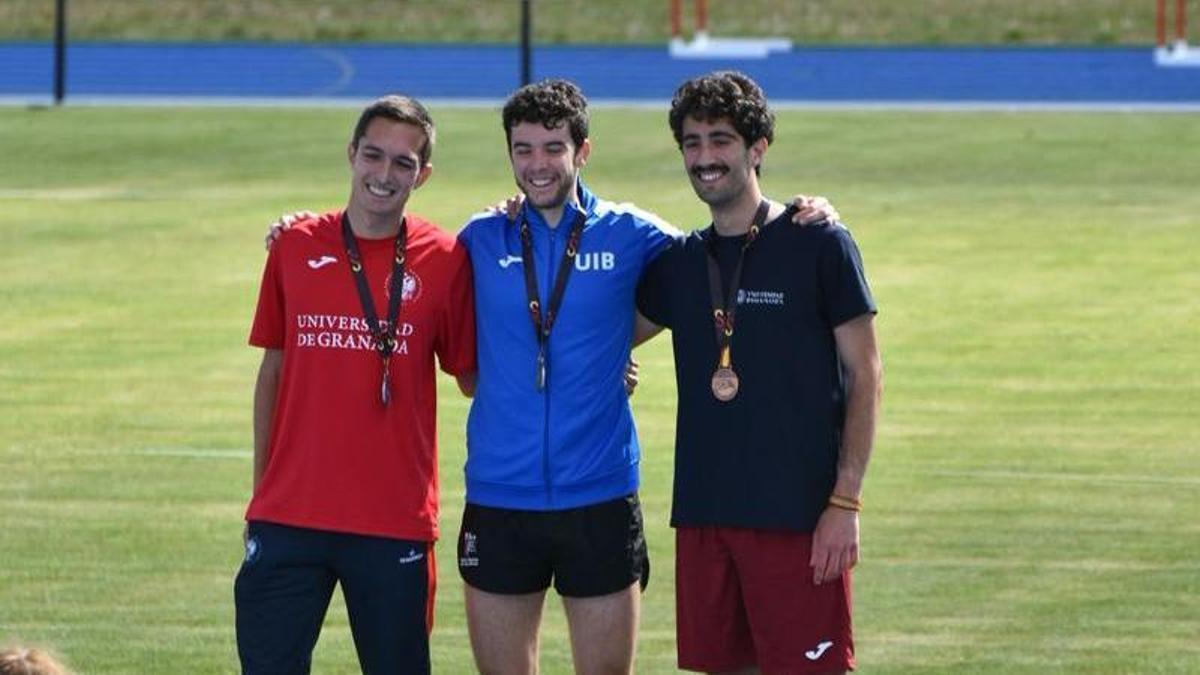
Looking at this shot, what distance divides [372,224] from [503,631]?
114 centimetres

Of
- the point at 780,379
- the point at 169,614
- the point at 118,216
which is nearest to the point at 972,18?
the point at 118,216

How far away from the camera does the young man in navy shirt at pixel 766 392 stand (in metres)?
7.14

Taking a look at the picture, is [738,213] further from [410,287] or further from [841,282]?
[410,287]

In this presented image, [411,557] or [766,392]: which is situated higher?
[766,392]

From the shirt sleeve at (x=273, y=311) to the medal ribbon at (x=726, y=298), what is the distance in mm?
1153

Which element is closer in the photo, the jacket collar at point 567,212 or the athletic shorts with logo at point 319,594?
the athletic shorts with logo at point 319,594

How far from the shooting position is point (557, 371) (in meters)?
7.33

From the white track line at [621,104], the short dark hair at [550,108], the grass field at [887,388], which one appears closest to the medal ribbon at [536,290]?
the short dark hair at [550,108]

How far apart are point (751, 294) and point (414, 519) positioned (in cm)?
107

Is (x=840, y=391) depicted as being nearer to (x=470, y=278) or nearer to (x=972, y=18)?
(x=470, y=278)

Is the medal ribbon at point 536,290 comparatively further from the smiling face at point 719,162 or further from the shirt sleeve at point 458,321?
the smiling face at point 719,162

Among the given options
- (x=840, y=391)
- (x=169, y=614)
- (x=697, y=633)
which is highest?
(x=840, y=391)

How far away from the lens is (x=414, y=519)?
7324 millimetres

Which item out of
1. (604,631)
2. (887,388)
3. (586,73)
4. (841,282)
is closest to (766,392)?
(841,282)
